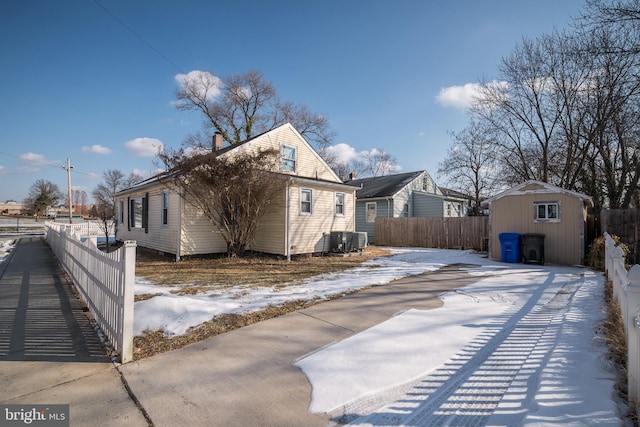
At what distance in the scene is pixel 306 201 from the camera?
42.1 feet

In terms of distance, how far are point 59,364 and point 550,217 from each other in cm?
1323

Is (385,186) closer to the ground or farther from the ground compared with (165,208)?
farther from the ground

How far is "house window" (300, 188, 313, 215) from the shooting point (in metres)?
12.6

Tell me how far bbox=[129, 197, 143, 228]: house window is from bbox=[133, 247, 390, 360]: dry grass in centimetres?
200

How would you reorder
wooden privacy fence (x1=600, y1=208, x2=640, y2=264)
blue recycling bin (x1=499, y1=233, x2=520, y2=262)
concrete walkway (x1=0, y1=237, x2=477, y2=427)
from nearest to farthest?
concrete walkway (x1=0, y1=237, x2=477, y2=427) < wooden privacy fence (x1=600, y1=208, x2=640, y2=264) < blue recycling bin (x1=499, y1=233, x2=520, y2=262)

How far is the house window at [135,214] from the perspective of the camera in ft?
50.4

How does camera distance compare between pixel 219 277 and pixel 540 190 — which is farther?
pixel 540 190

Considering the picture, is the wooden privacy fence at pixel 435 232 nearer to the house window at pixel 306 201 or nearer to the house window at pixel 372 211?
the house window at pixel 372 211

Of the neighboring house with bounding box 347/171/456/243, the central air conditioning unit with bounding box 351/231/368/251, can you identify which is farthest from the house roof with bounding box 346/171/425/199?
the central air conditioning unit with bounding box 351/231/368/251

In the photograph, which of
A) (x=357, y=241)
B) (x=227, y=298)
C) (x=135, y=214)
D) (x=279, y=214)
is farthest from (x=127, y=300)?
(x=135, y=214)

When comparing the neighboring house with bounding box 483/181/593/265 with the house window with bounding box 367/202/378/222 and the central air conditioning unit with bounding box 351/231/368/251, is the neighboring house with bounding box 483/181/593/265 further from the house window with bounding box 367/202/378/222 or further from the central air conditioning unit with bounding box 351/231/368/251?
the house window with bounding box 367/202/378/222

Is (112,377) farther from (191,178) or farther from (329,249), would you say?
(329,249)

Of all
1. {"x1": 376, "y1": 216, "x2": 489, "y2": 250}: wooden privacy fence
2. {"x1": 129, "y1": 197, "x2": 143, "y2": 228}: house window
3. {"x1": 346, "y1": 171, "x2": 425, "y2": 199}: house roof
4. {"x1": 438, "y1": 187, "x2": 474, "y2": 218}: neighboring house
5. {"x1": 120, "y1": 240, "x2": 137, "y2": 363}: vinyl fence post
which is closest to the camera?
{"x1": 120, "y1": 240, "x2": 137, "y2": 363}: vinyl fence post

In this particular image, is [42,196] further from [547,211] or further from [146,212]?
[547,211]
